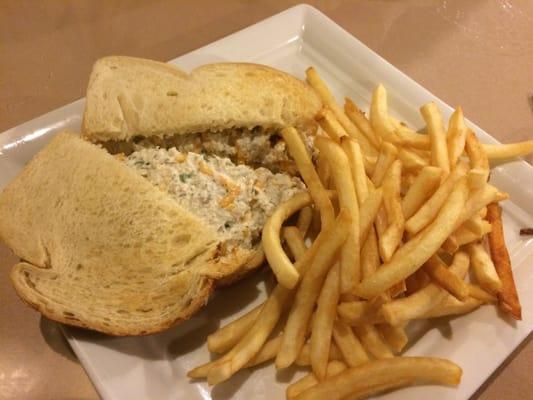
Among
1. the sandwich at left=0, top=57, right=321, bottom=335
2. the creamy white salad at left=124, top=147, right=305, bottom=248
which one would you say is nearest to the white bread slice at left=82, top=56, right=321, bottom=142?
the sandwich at left=0, top=57, right=321, bottom=335

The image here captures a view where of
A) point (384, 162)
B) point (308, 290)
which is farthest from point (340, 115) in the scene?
point (308, 290)

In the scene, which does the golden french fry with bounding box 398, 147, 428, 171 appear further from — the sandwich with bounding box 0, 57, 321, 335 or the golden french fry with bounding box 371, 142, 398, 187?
the sandwich with bounding box 0, 57, 321, 335

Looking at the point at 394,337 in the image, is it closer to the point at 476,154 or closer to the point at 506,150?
the point at 476,154

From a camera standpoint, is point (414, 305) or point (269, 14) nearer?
point (414, 305)

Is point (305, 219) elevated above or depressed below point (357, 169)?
below

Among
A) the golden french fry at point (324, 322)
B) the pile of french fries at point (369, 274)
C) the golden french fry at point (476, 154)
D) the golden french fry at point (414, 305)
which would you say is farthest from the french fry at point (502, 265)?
the golden french fry at point (324, 322)

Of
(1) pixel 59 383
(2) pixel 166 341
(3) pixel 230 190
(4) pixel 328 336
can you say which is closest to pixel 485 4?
(3) pixel 230 190
